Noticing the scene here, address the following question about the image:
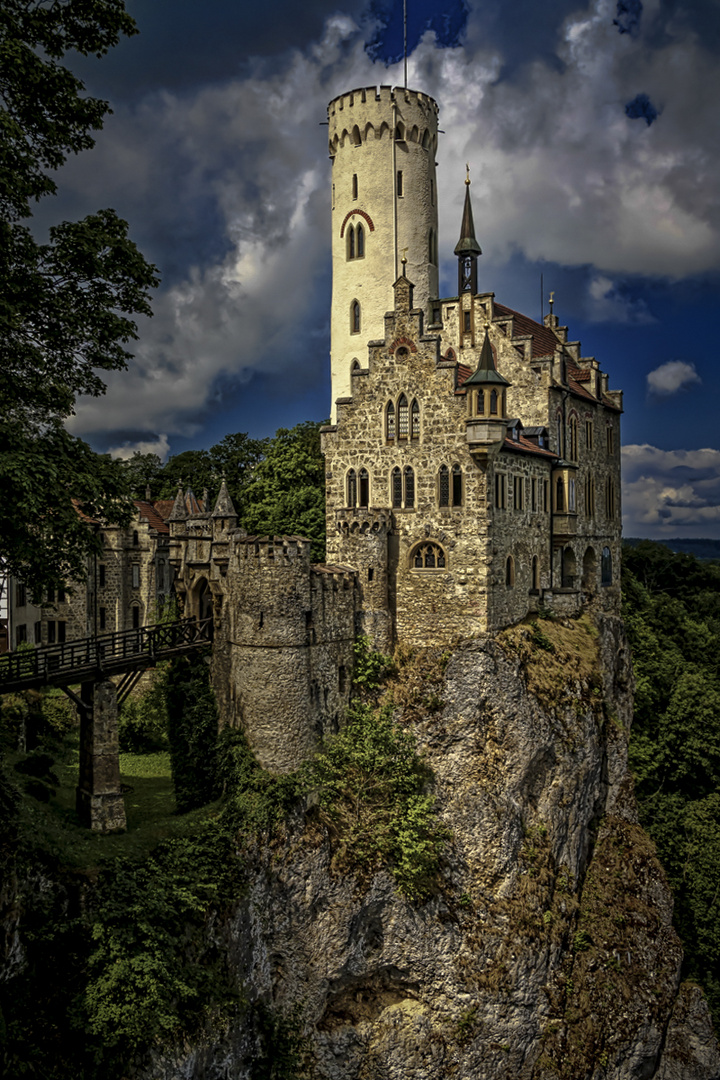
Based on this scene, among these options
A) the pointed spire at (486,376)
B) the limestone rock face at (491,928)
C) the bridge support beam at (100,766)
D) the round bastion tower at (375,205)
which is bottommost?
the limestone rock face at (491,928)

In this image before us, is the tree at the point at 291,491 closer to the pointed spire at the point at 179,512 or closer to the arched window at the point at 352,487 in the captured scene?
the pointed spire at the point at 179,512

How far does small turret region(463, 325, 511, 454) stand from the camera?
34.2 meters

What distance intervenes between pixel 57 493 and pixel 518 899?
25206mm

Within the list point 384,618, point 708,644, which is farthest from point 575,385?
point 708,644

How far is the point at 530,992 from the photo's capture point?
32.6 metres

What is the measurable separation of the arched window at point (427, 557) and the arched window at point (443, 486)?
1.86 meters

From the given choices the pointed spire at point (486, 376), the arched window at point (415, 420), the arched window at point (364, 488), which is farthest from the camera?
the arched window at point (364, 488)

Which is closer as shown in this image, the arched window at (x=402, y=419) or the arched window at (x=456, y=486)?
the arched window at (x=456, y=486)

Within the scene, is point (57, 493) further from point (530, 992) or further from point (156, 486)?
point (156, 486)

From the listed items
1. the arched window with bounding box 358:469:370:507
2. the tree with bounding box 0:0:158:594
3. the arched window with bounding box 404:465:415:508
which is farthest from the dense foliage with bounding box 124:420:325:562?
the tree with bounding box 0:0:158:594

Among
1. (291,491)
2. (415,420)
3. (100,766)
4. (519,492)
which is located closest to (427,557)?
(519,492)

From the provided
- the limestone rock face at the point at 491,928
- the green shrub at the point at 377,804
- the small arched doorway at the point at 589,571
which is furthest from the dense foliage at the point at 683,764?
the green shrub at the point at 377,804

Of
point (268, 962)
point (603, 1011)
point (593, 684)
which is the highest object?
point (593, 684)

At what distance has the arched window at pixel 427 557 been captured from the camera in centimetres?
3572
